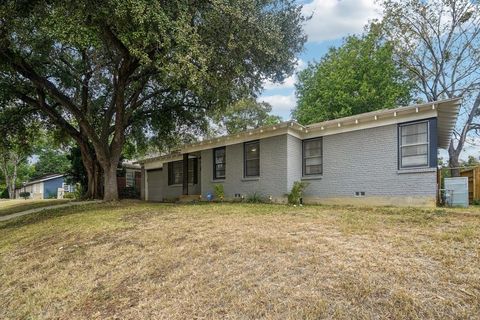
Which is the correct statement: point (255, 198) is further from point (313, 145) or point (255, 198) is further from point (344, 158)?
point (344, 158)

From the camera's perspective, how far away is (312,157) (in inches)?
474

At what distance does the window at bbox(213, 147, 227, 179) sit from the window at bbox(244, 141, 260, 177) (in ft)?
4.74

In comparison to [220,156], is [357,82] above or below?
above

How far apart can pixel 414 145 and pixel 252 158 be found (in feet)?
19.7

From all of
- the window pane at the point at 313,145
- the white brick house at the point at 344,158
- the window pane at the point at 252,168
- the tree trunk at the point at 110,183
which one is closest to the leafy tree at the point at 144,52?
the tree trunk at the point at 110,183

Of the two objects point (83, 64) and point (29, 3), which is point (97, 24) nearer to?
point (29, 3)

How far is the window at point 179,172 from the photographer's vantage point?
54.8 ft

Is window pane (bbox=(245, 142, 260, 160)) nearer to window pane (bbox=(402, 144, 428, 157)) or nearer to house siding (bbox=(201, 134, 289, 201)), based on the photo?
house siding (bbox=(201, 134, 289, 201))

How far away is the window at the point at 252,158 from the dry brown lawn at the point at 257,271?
20.1ft

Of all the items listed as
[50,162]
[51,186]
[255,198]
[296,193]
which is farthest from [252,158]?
[50,162]

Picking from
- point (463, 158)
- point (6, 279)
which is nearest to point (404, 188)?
point (6, 279)

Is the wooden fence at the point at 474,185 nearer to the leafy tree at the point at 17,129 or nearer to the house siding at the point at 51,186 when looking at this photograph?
the leafy tree at the point at 17,129

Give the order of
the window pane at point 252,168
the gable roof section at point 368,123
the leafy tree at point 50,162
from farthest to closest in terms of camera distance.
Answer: the leafy tree at point 50,162, the window pane at point 252,168, the gable roof section at point 368,123

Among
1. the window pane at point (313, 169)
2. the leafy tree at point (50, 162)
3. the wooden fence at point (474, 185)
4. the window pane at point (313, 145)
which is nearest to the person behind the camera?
the window pane at point (313, 169)
